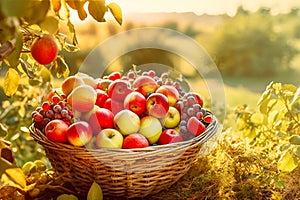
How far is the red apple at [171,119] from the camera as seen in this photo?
4.02 feet

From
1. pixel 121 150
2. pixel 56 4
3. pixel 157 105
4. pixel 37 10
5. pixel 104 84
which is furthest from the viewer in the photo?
pixel 104 84

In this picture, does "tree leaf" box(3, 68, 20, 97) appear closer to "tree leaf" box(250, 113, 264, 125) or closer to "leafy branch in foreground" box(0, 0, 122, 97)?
"leafy branch in foreground" box(0, 0, 122, 97)

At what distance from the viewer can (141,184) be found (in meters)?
1.17

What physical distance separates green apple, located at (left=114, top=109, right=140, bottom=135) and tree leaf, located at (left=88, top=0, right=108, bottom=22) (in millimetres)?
286

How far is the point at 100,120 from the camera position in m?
1.17

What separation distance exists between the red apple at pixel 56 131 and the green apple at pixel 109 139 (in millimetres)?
71

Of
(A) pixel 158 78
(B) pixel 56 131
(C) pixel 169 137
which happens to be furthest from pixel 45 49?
(A) pixel 158 78

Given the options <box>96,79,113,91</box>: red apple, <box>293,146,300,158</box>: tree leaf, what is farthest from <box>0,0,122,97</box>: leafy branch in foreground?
<box>293,146,300,158</box>: tree leaf

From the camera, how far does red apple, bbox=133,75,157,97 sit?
1.29 m

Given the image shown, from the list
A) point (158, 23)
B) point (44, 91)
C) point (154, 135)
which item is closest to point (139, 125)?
point (154, 135)

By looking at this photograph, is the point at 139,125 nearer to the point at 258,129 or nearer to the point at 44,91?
the point at 258,129

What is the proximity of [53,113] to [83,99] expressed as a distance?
0.08 m

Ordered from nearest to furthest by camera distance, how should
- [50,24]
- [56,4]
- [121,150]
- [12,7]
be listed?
[12,7]
[50,24]
[56,4]
[121,150]

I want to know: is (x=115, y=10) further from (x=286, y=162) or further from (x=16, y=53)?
(x=286, y=162)
